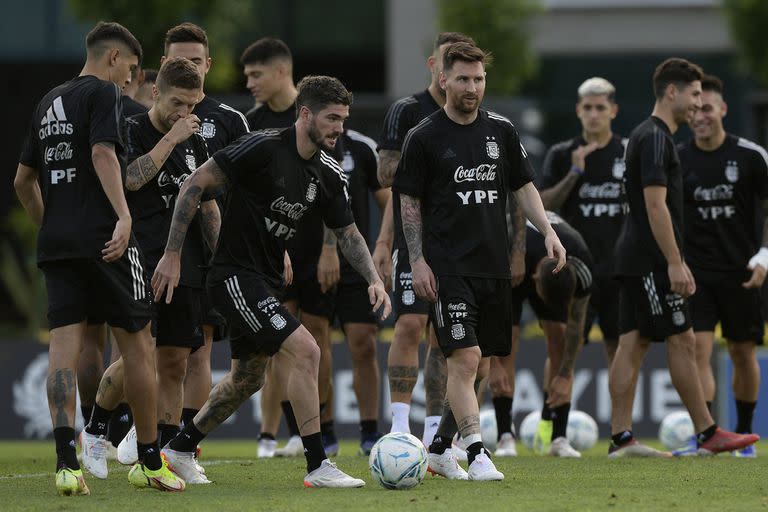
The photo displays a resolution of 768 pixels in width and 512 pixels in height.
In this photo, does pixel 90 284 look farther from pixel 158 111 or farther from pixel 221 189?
pixel 158 111

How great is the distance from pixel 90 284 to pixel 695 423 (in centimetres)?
463

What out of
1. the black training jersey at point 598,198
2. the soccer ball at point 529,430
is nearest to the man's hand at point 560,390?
the soccer ball at point 529,430

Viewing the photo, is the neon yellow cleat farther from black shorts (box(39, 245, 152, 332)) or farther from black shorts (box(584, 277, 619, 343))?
black shorts (box(584, 277, 619, 343))

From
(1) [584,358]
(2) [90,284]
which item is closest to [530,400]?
(1) [584,358]

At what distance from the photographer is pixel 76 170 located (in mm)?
7816

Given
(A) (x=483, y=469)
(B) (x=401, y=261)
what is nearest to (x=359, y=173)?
(B) (x=401, y=261)

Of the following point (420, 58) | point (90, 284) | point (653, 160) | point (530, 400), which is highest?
point (420, 58)

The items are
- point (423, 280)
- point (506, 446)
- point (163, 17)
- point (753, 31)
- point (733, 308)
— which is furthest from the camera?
point (753, 31)

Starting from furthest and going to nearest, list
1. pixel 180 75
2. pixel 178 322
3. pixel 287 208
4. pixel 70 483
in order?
pixel 178 322 → pixel 180 75 → pixel 287 208 → pixel 70 483

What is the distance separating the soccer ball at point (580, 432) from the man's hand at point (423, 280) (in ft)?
13.4

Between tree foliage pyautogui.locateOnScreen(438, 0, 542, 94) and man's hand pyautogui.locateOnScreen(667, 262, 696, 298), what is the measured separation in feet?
56.2

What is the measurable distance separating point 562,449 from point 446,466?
103 inches

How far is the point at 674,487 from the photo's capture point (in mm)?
8023

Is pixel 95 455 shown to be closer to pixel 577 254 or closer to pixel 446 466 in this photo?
pixel 446 466
